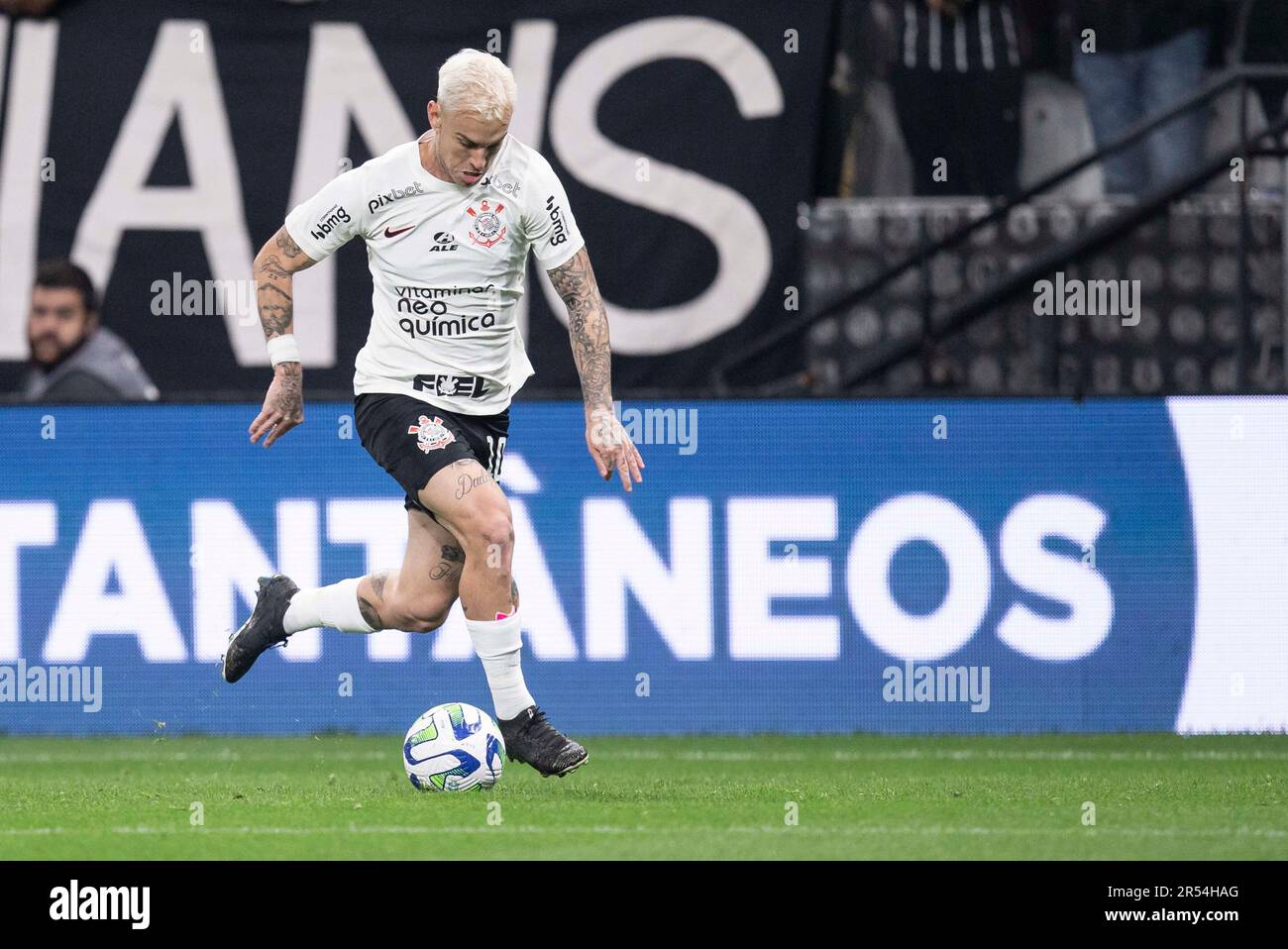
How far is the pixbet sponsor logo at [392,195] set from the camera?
7020 mm

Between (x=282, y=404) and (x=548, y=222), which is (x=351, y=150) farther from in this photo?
(x=548, y=222)

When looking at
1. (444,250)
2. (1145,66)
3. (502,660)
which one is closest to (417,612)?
(502,660)

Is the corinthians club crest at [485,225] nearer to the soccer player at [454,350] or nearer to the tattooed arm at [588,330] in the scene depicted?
the soccer player at [454,350]

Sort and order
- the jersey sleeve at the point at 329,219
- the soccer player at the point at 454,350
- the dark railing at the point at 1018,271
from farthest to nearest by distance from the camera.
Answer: the dark railing at the point at 1018,271 → the jersey sleeve at the point at 329,219 → the soccer player at the point at 454,350

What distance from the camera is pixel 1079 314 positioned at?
1102 centimetres

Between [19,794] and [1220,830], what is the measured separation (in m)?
3.92

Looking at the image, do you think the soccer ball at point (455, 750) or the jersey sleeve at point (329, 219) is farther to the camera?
the jersey sleeve at point (329, 219)

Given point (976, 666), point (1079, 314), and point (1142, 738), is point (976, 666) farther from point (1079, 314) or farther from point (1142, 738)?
point (1079, 314)

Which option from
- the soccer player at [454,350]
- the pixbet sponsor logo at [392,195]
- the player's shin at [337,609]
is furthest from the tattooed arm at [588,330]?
the player's shin at [337,609]

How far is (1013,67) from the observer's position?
11695 millimetres

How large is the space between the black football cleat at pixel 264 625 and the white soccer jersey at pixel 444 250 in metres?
0.91

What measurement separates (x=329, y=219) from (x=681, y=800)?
222 cm

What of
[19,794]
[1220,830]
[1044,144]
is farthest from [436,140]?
[1044,144]

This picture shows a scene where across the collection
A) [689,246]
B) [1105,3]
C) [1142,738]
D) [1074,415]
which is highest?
[1105,3]
